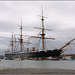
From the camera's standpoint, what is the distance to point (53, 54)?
6900 cm

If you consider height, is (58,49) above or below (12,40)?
below

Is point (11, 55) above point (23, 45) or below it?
below

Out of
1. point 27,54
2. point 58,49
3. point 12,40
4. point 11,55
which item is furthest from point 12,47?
point 58,49

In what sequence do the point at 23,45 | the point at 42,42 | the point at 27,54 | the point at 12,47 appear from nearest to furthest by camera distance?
the point at 42,42 < the point at 27,54 < the point at 23,45 < the point at 12,47

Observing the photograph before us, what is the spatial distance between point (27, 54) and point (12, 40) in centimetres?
3871

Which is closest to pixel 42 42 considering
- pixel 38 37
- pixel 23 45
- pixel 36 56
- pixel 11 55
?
pixel 38 37

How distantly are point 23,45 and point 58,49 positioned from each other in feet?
103

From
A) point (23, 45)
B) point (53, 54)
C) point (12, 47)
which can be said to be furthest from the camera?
point (12, 47)

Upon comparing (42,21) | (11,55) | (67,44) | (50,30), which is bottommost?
(11,55)

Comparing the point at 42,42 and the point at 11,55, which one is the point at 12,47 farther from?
the point at 42,42

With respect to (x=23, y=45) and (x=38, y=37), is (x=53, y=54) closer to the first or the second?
(x=38, y=37)

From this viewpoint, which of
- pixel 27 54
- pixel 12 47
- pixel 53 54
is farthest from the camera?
pixel 12 47

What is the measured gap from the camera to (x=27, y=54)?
8069cm

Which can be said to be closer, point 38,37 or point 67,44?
point 67,44
